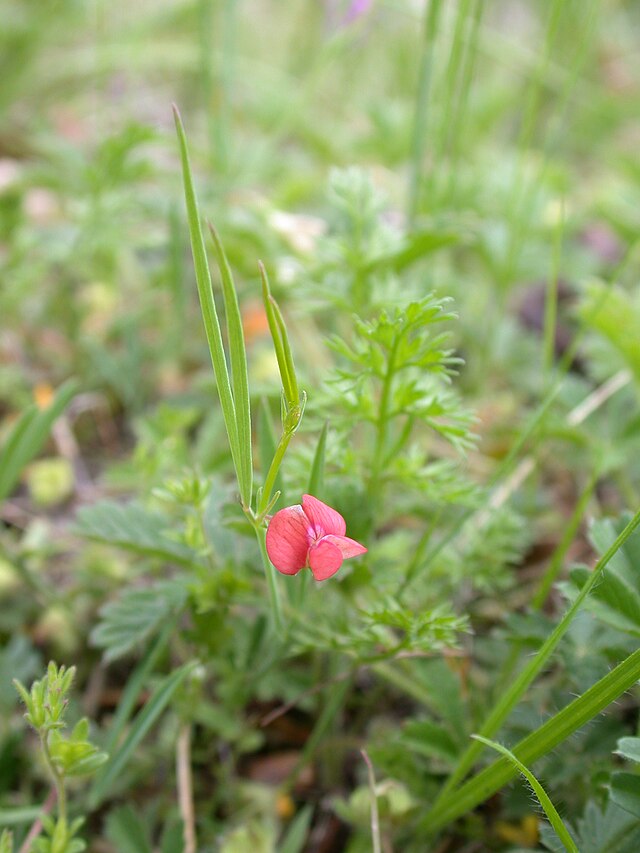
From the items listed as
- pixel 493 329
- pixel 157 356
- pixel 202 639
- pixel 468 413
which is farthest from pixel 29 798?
pixel 493 329

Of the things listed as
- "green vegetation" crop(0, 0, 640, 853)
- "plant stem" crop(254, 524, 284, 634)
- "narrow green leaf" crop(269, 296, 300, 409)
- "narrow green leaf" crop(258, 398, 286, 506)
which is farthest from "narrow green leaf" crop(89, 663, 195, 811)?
"narrow green leaf" crop(269, 296, 300, 409)

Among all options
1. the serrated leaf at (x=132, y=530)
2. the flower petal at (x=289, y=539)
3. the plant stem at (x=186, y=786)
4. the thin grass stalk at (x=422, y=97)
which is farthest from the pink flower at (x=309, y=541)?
the thin grass stalk at (x=422, y=97)

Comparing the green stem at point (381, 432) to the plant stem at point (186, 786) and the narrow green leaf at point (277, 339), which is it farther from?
the plant stem at point (186, 786)

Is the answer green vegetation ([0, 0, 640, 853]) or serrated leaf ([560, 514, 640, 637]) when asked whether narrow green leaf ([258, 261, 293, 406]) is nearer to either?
green vegetation ([0, 0, 640, 853])

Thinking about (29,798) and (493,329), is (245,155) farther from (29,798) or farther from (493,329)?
(29,798)

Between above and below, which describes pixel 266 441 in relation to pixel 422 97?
below

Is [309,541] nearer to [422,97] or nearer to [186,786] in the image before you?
[186,786]

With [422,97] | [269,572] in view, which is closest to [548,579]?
[269,572]
